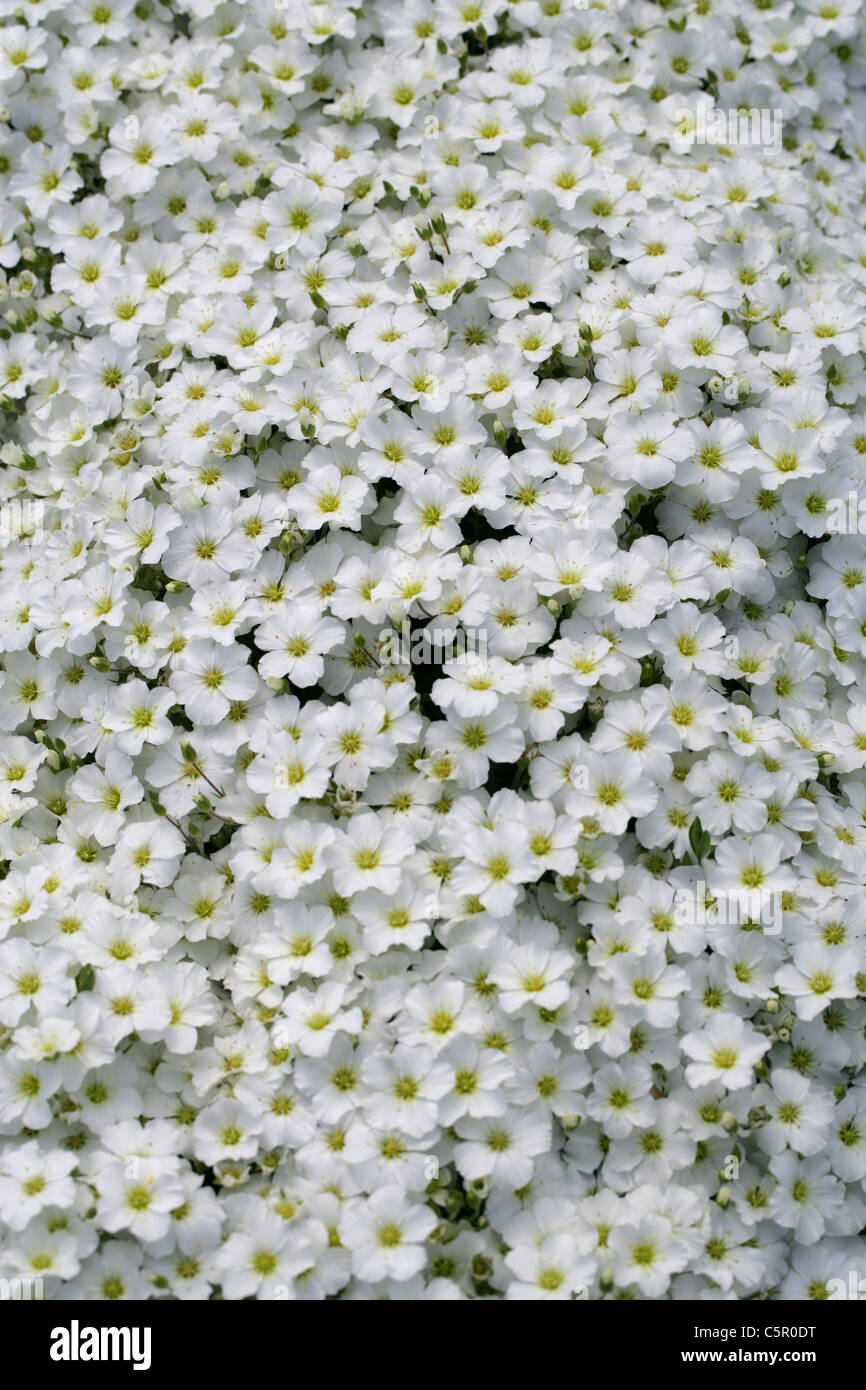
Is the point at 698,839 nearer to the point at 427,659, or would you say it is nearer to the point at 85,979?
the point at 427,659

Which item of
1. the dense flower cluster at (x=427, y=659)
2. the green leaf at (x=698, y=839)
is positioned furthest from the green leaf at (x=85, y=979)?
the green leaf at (x=698, y=839)

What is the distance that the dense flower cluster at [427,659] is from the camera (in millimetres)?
2777

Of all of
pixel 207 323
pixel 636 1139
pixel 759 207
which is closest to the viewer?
pixel 636 1139

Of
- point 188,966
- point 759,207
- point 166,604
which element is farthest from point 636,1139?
point 759,207

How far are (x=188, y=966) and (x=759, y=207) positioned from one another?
299 centimetres

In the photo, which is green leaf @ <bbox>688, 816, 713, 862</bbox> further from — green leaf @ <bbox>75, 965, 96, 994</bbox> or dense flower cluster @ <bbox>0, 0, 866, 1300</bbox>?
green leaf @ <bbox>75, 965, 96, 994</bbox>

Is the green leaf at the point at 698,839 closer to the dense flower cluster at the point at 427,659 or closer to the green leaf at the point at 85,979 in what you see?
the dense flower cluster at the point at 427,659

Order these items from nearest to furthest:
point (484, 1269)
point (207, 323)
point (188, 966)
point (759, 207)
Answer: point (484, 1269), point (188, 966), point (207, 323), point (759, 207)

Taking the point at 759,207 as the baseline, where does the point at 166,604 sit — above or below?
below

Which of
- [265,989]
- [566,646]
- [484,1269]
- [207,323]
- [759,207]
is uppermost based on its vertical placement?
[759,207]

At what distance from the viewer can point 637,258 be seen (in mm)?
3789

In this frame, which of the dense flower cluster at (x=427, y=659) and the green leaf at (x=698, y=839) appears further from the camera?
the green leaf at (x=698, y=839)

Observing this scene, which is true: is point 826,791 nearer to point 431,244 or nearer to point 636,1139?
point 636,1139

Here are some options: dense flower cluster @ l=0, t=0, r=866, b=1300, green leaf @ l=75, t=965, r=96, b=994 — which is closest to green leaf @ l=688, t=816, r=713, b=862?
dense flower cluster @ l=0, t=0, r=866, b=1300
